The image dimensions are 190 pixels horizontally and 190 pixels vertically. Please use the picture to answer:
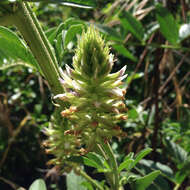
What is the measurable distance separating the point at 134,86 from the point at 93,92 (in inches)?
75.0

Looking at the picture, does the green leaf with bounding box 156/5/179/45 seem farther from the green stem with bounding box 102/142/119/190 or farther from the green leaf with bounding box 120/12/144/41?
the green stem with bounding box 102/142/119/190

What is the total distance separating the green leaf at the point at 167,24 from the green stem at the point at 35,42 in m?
0.90

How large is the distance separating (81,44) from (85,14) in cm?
250

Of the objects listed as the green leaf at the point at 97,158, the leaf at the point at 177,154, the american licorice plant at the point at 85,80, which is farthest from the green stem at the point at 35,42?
the leaf at the point at 177,154

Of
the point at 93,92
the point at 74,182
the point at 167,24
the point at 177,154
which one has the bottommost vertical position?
the point at 177,154

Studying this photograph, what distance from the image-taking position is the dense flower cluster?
0.68 metres

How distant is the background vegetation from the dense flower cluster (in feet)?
0.35

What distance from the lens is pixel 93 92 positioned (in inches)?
28.5

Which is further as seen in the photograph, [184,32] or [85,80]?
[184,32]

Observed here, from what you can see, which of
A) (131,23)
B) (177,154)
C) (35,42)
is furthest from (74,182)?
(131,23)

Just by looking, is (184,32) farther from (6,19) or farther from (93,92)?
(6,19)

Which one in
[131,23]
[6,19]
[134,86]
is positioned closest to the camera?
[6,19]

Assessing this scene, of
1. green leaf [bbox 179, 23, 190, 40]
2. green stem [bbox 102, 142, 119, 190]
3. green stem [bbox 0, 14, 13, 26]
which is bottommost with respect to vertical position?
green stem [bbox 102, 142, 119, 190]

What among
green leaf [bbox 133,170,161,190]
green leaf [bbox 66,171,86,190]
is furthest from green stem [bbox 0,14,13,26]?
Result: green leaf [bbox 66,171,86,190]
